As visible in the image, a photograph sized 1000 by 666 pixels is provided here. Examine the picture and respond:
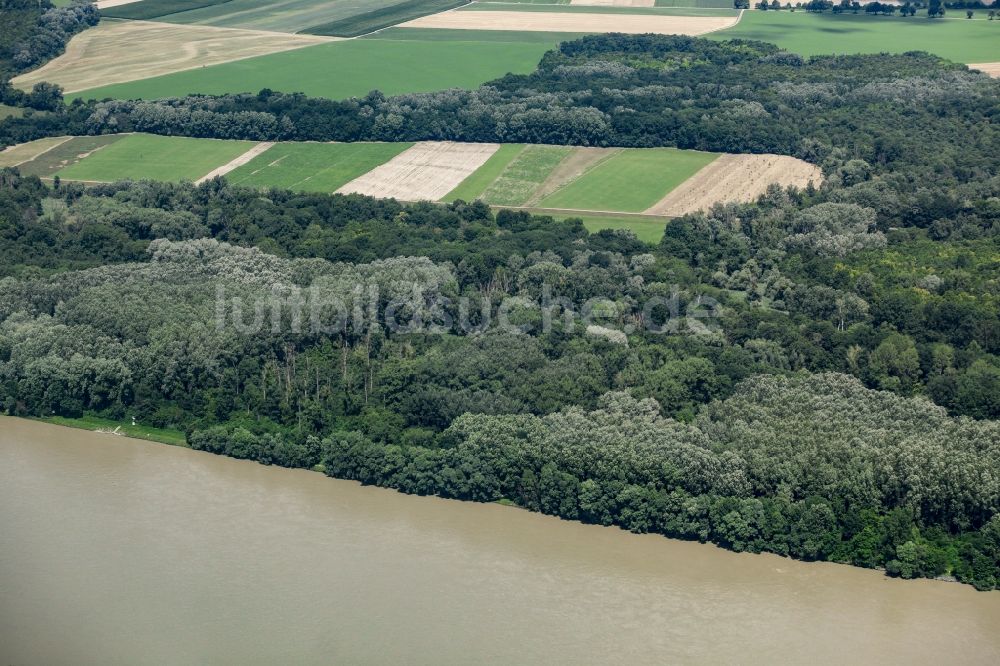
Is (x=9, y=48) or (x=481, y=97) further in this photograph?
(x=9, y=48)

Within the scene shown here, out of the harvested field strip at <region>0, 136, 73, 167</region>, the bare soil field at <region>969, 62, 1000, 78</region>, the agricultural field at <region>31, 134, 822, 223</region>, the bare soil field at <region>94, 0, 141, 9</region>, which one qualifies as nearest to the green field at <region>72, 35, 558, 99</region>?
the harvested field strip at <region>0, 136, 73, 167</region>

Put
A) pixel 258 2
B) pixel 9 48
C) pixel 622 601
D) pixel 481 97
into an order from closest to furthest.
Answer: pixel 622 601 → pixel 481 97 → pixel 9 48 → pixel 258 2

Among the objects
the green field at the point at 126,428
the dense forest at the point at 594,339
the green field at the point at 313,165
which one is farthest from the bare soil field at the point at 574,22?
the green field at the point at 126,428

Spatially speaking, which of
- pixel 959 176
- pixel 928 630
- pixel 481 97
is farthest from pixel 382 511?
pixel 481 97

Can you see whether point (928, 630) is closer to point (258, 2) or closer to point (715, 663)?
point (715, 663)

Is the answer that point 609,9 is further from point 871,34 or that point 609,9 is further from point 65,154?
point 65,154

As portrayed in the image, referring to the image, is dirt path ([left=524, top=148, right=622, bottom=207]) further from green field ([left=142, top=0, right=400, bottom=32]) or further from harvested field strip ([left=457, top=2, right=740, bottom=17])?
harvested field strip ([left=457, top=2, right=740, bottom=17])

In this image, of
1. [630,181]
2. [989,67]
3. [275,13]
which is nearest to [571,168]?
[630,181]

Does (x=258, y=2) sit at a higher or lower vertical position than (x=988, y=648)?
higher
